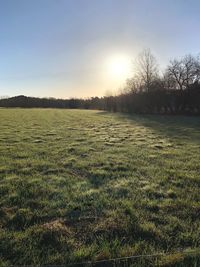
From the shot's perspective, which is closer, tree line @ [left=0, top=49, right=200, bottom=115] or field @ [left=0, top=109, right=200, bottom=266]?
field @ [left=0, top=109, right=200, bottom=266]

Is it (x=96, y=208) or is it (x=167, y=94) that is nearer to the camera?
(x=96, y=208)

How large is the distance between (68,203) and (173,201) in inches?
77.5

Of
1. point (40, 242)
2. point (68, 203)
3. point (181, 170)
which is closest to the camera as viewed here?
point (40, 242)

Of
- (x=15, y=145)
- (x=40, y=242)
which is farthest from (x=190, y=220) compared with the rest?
(x=15, y=145)

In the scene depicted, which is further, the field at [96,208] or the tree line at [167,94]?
the tree line at [167,94]

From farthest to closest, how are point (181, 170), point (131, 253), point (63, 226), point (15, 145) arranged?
point (15, 145)
point (181, 170)
point (63, 226)
point (131, 253)

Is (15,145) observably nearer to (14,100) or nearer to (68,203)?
(68,203)

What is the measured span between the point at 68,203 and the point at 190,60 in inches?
1475

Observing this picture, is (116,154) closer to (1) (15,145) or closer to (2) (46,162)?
(2) (46,162)

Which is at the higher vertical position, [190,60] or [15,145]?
[190,60]

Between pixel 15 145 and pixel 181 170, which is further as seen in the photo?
pixel 15 145

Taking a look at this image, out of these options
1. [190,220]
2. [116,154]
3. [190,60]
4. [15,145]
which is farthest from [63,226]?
[190,60]

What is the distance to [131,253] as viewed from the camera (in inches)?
120

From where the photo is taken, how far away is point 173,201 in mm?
4668
